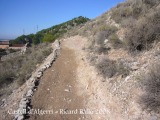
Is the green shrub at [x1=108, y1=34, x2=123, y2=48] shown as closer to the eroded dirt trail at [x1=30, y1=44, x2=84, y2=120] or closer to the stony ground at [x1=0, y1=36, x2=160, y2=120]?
the stony ground at [x1=0, y1=36, x2=160, y2=120]

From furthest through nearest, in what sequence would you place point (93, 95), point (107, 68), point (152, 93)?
point (107, 68)
point (93, 95)
point (152, 93)

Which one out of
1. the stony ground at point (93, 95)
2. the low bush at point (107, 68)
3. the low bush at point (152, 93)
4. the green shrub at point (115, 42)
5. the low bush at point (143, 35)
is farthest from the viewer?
the green shrub at point (115, 42)

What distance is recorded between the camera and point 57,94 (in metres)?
8.56

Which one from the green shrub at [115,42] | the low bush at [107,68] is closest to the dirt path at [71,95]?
the low bush at [107,68]

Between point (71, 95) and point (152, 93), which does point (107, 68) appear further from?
point (152, 93)

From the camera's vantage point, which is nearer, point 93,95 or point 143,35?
point 93,95

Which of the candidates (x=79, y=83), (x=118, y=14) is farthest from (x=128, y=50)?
(x=118, y=14)

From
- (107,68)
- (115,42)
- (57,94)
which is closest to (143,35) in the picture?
(115,42)

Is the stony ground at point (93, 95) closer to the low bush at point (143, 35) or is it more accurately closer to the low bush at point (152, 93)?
the low bush at point (152, 93)

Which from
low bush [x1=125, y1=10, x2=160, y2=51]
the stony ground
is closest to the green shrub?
the stony ground

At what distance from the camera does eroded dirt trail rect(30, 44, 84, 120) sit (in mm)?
7023

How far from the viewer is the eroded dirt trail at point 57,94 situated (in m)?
7.02

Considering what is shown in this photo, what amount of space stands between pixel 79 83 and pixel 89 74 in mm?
793

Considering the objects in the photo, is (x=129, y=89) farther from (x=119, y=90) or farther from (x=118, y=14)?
(x=118, y=14)
